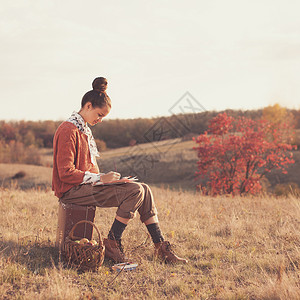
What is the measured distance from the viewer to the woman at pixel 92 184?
3.61 metres

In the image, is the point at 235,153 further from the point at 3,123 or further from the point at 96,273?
the point at 3,123

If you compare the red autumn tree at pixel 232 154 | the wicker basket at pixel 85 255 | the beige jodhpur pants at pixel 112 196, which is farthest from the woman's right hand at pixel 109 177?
the red autumn tree at pixel 232 154

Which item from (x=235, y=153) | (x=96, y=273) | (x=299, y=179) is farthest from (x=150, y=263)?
(x=299, y=179)

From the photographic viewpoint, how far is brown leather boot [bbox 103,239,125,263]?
12.3 ft

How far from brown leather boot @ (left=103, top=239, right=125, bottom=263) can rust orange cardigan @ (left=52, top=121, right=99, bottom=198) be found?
74 centimetres

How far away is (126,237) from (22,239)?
1.25m

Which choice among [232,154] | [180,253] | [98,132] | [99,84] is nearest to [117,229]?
[180,253]

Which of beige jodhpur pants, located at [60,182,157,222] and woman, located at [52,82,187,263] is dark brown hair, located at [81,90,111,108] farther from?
beige jodhpur pants, located at [60,182,157,222]

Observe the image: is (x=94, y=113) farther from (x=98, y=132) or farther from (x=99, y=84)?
(x=98, y=132)

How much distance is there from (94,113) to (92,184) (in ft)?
2.49

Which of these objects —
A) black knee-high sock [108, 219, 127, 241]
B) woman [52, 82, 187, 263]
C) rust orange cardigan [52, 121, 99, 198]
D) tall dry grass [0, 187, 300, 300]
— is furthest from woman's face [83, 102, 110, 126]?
tall dry grass [0, 187, 300, 300]

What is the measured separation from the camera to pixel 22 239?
13.2ft

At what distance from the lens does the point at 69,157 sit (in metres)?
3.57

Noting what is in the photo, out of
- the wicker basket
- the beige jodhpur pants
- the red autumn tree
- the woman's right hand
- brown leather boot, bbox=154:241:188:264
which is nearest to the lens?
the wicker basket
